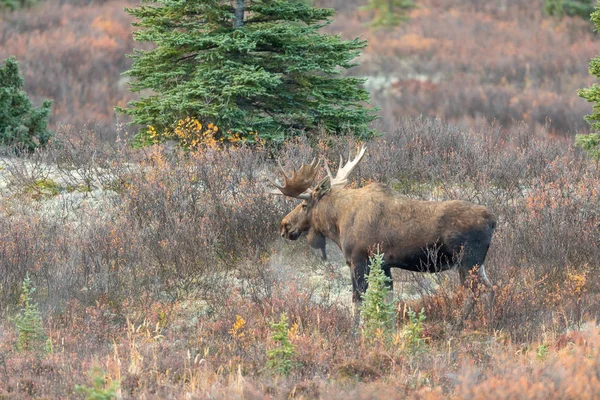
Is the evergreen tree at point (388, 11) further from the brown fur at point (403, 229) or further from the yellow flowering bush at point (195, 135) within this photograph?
the brown fur at point (403, 229)

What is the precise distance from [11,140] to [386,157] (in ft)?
18.8

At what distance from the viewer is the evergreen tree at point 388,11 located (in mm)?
35062

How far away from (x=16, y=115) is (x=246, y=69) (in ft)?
12.4

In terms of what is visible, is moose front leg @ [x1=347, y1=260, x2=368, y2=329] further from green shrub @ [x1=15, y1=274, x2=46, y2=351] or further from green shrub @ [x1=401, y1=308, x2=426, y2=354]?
green shrub @ [x1=15, y1=274, x2=46, y2=351]

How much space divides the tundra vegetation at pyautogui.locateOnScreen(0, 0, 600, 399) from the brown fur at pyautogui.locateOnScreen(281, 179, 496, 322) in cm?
37

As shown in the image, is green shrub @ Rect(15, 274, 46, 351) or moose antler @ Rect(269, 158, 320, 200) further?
moose antler @ Rect(269, 158, 320, 200)

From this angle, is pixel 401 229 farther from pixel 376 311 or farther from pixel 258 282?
pixel 258 282

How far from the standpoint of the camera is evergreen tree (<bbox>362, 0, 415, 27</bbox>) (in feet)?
115

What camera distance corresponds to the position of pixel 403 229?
25.7 ft

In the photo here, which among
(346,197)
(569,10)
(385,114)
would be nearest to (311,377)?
(346,197)

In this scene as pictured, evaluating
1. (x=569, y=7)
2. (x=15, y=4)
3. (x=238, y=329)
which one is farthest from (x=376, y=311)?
(x=569, y=7)

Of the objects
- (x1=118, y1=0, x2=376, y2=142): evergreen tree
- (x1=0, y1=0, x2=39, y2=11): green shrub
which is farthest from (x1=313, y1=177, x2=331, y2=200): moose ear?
(x1=0, y1=0, x2=39, y2=11): green shrub

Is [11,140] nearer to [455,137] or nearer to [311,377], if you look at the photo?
[455,137]

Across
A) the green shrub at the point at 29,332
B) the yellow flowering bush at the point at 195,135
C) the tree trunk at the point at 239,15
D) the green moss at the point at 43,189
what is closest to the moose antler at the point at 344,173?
the green shrub at the point at 29,332
